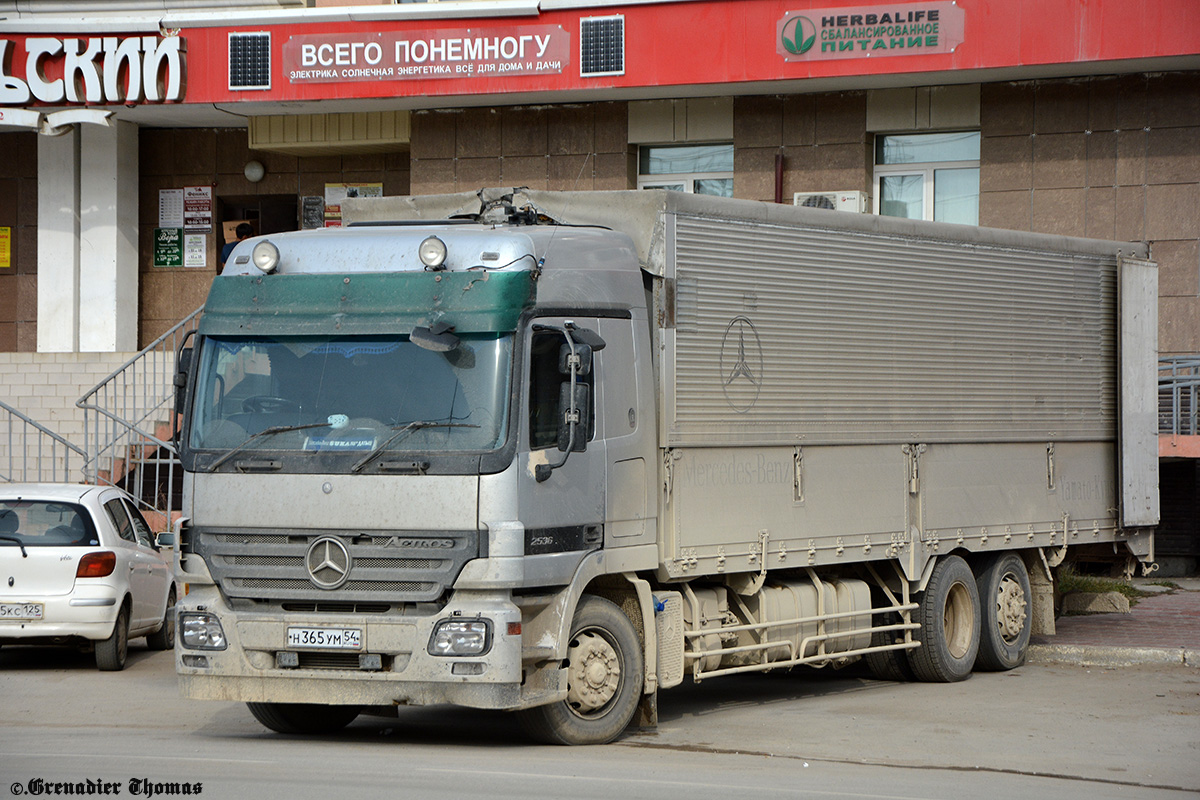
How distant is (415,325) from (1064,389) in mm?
6701

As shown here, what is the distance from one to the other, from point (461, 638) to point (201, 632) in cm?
160

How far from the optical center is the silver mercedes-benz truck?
843 cm

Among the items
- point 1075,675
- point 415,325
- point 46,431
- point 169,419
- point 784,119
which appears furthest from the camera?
point 784,119

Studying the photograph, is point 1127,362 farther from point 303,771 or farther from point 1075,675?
point 303,771

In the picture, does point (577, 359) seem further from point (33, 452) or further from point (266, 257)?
point (33, 452)

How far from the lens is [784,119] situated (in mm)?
20812

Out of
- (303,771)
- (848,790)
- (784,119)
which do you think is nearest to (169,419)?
(784,119)

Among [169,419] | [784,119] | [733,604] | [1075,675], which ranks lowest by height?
[1075,675]

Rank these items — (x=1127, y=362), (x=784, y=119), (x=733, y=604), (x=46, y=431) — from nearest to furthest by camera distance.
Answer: (x=733, y=604) < (x=1127, y=362) < (x=46, y=431) < (x=784, y=119)

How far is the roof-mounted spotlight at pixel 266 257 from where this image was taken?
9031 millimetres

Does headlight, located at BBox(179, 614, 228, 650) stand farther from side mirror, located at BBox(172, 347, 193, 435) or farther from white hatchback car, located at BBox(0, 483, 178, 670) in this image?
white hatchback car, located at BBox(0, 483, 178, 670)

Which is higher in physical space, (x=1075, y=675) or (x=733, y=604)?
(x=733, y=604)

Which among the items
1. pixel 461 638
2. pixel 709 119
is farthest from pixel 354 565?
pixel 709 119

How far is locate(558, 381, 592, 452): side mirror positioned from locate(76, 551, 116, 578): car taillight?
5.66m
